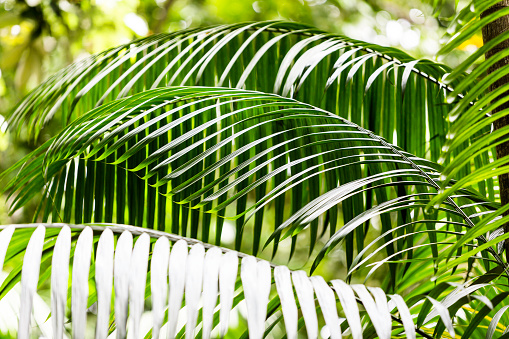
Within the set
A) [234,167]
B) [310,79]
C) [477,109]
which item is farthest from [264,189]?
[477,109]

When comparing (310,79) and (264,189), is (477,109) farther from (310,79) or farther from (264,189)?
(310,79)

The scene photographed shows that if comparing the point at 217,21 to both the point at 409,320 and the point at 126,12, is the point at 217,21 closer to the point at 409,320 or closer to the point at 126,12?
the point at 126,12

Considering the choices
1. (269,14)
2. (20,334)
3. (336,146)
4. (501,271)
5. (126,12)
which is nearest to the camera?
(20,334)

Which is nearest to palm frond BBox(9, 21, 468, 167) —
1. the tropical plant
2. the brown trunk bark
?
the tropical plant

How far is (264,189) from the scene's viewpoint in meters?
0.72

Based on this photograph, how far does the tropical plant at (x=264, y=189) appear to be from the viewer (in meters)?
0.34

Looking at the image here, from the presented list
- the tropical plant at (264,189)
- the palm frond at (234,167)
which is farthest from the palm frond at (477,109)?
the palm frond at (234,167)

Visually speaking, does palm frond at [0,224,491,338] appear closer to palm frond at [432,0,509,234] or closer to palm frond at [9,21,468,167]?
palm frond at [432,0,509,234]

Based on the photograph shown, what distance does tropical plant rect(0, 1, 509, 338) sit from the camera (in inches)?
13.3

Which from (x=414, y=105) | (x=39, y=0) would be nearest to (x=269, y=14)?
(x=39, y=0)

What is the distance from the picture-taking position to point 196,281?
1.12ft

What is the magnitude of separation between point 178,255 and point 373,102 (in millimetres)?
516

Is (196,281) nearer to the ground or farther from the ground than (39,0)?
nearer to the ground

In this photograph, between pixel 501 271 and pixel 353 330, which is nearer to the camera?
pixel 353 330
